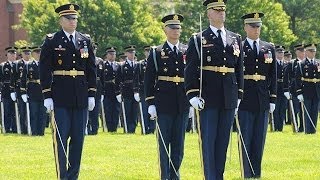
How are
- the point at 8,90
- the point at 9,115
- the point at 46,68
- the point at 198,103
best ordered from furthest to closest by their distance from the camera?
the point at 9,115 < the point at 8,90 < the point at 46,68 < the point at 198,103

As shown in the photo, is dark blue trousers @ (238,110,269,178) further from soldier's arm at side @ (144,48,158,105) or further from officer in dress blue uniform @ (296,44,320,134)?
officer in dress blue uniform @ (296,44,320,134)

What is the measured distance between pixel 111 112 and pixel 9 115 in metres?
2.98

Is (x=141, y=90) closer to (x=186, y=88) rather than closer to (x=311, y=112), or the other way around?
(x=311, y=112)

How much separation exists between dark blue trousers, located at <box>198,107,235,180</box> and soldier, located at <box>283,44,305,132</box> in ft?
44.3

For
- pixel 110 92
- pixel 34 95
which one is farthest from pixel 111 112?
pixel 34 95

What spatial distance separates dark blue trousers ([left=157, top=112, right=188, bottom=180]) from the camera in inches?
495

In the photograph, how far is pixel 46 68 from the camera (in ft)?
38.9

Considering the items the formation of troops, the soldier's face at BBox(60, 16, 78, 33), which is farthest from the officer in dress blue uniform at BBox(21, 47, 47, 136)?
the soldier's face at BBox(60, 16, 78, 33)

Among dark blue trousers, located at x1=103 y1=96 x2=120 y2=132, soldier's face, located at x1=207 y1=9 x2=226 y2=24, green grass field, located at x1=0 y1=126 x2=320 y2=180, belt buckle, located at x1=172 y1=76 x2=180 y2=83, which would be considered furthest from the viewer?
dark blue trousers, located at x1=103 y1=96 x2=120 y2=132

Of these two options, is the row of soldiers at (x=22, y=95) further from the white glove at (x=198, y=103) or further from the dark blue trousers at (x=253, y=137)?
the white glove at (x=198, y=103)

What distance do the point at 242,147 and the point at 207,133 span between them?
2.26 meters

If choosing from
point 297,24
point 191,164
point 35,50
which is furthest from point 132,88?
point 297,24

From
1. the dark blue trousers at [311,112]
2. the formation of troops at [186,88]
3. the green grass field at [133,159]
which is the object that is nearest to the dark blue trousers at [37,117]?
the green grass field at [133,159]

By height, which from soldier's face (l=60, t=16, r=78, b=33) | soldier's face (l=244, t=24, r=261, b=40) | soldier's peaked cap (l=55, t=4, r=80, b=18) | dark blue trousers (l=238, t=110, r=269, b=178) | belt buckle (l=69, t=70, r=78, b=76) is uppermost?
soldier's peaked cap (l=55, t=4, r=80, b=18)
